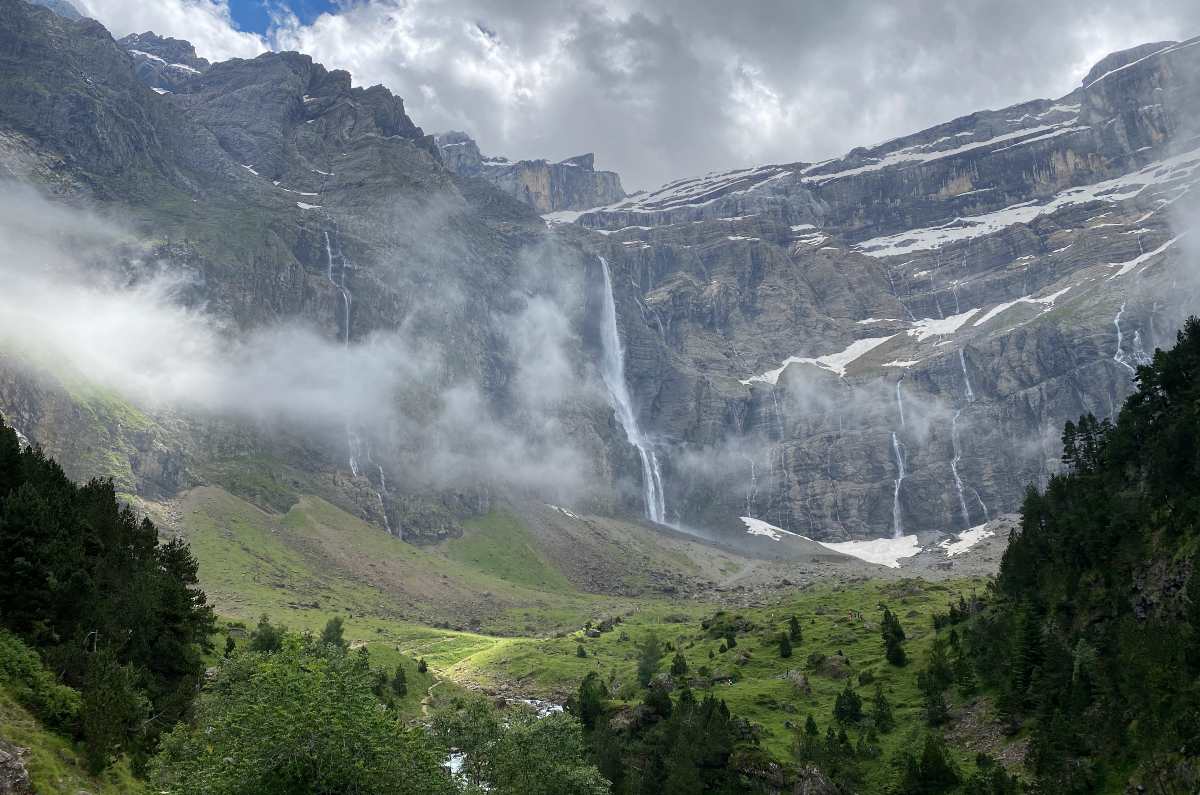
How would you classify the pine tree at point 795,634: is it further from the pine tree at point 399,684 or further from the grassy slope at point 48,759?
the grassy slope at point 48,759

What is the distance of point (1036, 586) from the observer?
81.1m

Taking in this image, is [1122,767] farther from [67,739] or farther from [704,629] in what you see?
[704,629]

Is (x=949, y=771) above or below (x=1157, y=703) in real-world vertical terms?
below

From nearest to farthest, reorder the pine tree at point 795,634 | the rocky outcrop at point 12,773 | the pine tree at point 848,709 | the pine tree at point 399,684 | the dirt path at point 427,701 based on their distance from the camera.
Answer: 1. the rocky outcrop at point 12,773
2. the pine tree at point 848,709
3. the dirt path at point 427,701
4. the pine tree at point 399,684
5. the pine tree at point 795,634

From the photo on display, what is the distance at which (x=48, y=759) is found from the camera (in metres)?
39.4

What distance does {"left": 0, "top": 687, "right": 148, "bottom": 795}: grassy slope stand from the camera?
3812 centimetres

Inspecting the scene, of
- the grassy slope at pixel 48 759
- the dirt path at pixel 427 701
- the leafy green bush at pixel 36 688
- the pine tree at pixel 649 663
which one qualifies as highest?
the leafy green bush at pixel 36 688

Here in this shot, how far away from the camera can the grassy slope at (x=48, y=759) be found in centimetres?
3812

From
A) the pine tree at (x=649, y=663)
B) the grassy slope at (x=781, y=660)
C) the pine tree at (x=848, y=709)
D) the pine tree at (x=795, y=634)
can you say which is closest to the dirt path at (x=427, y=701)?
the grassy slope at (x=781, y=660)

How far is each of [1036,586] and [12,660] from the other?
84.2 meters

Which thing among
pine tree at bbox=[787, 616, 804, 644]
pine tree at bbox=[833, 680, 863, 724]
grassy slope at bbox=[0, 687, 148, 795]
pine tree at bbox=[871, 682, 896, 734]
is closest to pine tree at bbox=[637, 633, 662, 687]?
pine tree at bbox=[787, 616, 804, 644]

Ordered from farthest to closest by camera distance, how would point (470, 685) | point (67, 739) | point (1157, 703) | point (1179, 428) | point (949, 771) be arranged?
point (470, 685) → point (1179, 428) → point (949, 771) → point (1157, 703) → point (67, 739)

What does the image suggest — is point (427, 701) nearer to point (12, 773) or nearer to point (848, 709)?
point (848, 709)

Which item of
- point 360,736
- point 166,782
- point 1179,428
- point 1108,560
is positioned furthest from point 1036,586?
point 166,782
